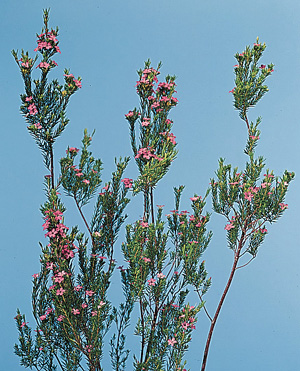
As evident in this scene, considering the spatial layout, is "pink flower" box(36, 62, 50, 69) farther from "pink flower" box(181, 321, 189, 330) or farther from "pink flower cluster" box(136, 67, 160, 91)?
"pink flower" box(181, 321, 189, 330)

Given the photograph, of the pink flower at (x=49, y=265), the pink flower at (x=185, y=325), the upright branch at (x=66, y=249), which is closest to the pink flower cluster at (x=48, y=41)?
the upright branch at (x=66, y=249)

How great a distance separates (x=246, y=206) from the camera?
4.89 meters

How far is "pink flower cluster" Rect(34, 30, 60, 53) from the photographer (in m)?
4.38

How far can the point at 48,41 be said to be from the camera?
4.39 meters

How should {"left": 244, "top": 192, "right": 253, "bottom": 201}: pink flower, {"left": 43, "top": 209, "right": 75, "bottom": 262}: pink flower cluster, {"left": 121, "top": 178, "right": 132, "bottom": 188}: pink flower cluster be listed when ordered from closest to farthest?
1. {"left": 43, "top": 209, "right": 75, "bottom": 262}: pink flower cluster
2. {"left": 121, "top": 178, "right": 132, "bottom": 188}: pink flower cluster
3. {"left": 244, "top": 192, "right": 253, "bottom": 201}: pink flower

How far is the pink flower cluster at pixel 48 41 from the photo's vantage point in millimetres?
4378

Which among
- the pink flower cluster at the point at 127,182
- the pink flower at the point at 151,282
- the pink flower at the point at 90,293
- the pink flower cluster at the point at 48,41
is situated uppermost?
the pink flower cluster at the point at 48,41

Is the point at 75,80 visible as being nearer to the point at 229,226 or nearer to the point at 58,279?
the point at 58,279

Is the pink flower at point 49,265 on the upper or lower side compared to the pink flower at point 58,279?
upper

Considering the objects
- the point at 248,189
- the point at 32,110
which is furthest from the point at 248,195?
the point at 32,110

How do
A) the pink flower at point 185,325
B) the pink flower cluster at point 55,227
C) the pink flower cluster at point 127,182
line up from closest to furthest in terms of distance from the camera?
the pink flower cluster at point 55,227 < the pink flower at point 185,325 < the pink flower cluster at point 127,182

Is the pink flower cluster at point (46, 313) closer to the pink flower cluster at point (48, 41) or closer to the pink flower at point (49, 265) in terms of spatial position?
the pink flower at point (49, 265)

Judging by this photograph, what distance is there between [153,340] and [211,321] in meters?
0.60

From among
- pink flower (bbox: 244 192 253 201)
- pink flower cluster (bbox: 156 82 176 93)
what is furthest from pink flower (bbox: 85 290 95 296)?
pink flower cluster (bbox: 156 82 176 93)
